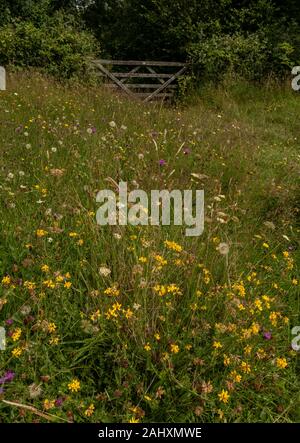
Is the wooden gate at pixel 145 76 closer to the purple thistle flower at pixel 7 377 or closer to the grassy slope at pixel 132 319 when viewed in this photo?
the grassy slope at pixel 132 319

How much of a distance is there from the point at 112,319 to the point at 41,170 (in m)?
1.80

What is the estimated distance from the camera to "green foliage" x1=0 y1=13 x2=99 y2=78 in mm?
10133

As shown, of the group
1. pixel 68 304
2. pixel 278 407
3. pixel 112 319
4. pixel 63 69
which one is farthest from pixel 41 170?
pixel 63 69

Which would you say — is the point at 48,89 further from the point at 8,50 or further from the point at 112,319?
the point at 112,319

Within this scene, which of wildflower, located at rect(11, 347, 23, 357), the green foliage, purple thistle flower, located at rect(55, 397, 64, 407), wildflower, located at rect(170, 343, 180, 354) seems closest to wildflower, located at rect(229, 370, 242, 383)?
wildflower, located at rect(170, 343, 180, 354)

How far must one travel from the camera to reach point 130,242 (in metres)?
2.64

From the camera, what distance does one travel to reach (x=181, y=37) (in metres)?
12.5

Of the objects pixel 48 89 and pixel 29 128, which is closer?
pixel 29 128

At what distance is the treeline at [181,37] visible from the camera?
34.0 feet

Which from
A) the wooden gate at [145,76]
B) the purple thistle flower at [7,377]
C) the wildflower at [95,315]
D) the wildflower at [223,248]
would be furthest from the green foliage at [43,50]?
the purple thistle flower at [7,377]

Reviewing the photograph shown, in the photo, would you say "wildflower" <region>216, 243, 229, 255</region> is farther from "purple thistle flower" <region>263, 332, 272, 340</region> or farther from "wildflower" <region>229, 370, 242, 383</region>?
"wildflower" <region>229, 370, 242, 383</region>

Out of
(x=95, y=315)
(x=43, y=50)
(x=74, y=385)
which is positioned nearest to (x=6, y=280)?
(x=95, y=315)

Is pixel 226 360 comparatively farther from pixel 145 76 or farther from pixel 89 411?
pixel 145 76

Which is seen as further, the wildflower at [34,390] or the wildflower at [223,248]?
the wildflower at [223,248]
